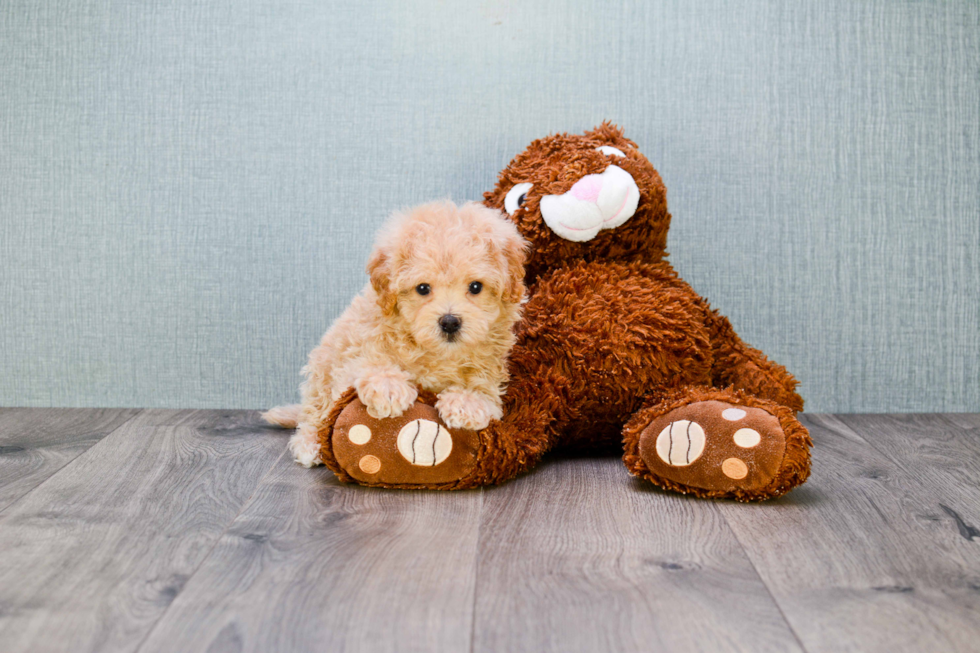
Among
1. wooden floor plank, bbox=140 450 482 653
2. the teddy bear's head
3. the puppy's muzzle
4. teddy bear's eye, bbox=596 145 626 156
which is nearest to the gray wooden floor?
wooden floor plank, bbox=140 450 482 653

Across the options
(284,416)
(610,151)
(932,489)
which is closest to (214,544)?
(284,416)

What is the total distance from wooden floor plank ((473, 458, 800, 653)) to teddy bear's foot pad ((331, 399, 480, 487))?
3.7 inches

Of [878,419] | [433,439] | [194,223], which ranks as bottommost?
[878,419]

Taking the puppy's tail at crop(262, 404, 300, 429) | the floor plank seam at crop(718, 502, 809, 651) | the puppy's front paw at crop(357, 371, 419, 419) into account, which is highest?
the puppy's front paw at crop(357, 371, 419, 419)

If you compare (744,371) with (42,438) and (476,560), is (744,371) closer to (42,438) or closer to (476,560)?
(476,560)

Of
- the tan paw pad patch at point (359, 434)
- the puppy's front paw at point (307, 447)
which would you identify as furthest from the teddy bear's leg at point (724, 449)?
the puppy's front paw at point (307, 447)

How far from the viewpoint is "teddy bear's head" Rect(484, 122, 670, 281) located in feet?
5.05

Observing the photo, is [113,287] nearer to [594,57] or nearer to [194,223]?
[194,223]

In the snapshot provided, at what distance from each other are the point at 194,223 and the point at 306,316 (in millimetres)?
333

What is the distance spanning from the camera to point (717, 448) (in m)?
1.28

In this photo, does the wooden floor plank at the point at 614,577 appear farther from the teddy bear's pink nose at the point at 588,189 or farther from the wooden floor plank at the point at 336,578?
the teddy bear's pink nose at the point at 588,189

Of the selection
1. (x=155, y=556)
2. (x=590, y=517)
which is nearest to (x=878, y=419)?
(x=590, y=517)

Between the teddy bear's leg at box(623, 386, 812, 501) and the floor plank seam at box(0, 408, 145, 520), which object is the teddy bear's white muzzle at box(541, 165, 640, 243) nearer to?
the teddy bear's leg at box(623, 386, 812, 501)

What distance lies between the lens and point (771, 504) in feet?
4.20
